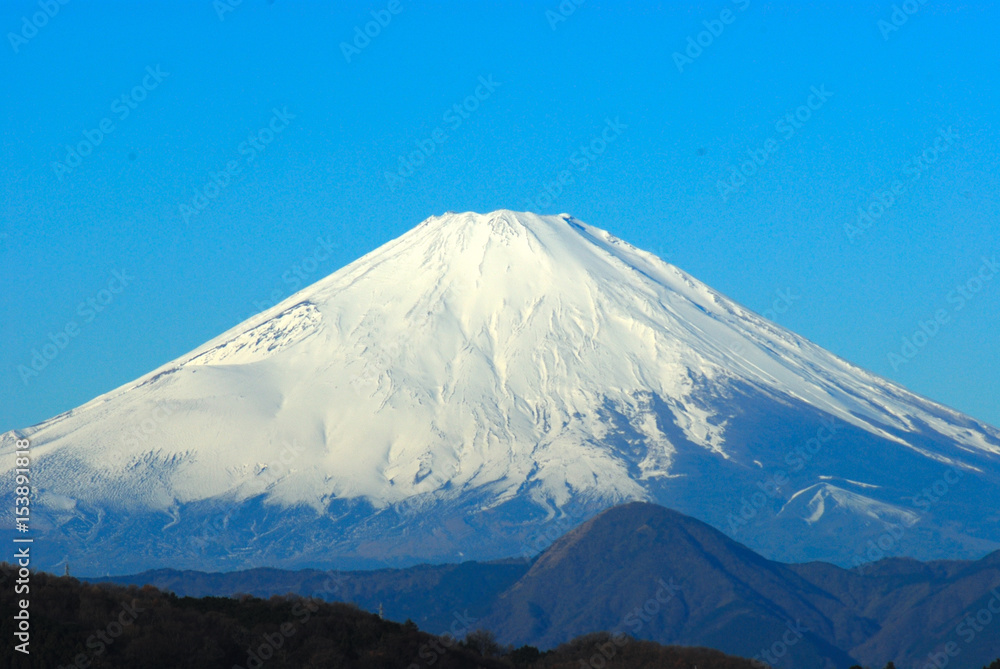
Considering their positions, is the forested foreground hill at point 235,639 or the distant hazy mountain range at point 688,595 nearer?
the forested foreground hill at point 235,639

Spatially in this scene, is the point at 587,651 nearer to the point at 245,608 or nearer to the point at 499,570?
the point at 245,608

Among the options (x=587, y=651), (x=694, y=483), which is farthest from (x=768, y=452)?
(x=587, y=651)

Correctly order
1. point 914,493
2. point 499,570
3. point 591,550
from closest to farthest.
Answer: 1. point 591,550
2. point 499,570
3. point 914,493

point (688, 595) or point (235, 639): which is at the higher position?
point (688, 595)

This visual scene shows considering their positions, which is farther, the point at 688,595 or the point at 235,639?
the point at 688,595
